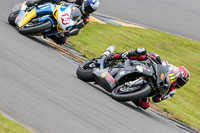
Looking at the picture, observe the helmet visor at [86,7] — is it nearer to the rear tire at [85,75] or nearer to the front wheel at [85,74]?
the front wheel at [85,74]

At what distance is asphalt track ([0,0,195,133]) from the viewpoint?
532 centimetres

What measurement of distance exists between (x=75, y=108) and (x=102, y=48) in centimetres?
863

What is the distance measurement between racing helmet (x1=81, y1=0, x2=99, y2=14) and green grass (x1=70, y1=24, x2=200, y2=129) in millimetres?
1429

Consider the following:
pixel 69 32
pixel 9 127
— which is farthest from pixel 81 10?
pixel 9 127

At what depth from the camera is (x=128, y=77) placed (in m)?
8.80

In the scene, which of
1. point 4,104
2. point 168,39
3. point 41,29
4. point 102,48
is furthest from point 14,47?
point 168,39

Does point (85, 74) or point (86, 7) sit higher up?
point (86, 7)

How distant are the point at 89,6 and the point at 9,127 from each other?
7796 mm

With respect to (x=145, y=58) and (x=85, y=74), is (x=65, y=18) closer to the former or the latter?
(x=85, y=74)

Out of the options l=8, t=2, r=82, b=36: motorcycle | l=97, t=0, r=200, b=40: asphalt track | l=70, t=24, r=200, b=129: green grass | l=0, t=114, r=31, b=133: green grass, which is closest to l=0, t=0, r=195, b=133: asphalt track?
l=0, t=114, r=31, b=133: green grass

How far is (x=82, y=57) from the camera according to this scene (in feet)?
40.8

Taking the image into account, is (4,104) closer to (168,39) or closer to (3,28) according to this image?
(3,28)

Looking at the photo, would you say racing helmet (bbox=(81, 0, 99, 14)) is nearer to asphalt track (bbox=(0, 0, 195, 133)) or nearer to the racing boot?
asphalt track (bbox=(0, 0, 195, 133))

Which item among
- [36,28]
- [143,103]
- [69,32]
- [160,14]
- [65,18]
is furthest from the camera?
[160,14]
